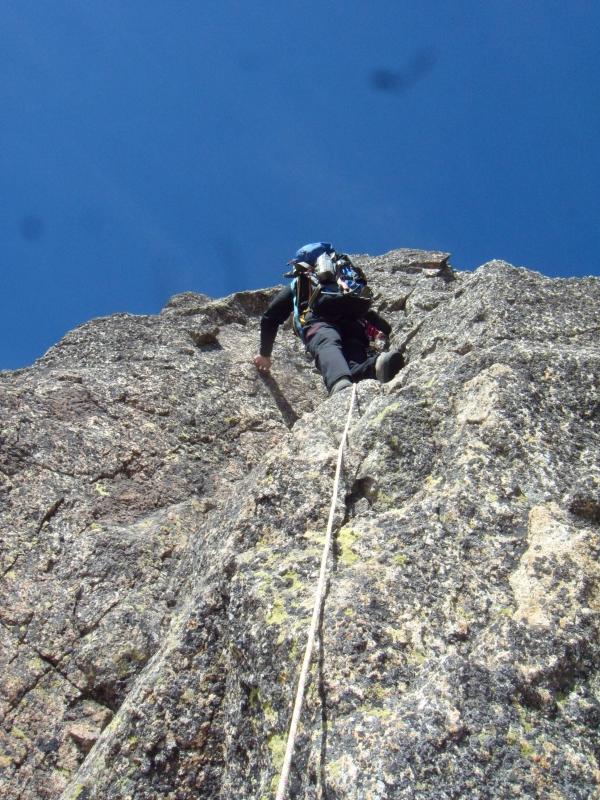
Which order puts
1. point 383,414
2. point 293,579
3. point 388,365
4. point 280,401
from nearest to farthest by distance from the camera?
point 293,579
point 383,414
point 388,365
point 280,401

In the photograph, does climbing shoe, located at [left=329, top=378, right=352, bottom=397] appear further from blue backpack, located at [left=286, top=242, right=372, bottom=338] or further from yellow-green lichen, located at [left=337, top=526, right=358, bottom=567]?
yellow-green lichen, located at [left=337, top=526, right=358, bottom=567]

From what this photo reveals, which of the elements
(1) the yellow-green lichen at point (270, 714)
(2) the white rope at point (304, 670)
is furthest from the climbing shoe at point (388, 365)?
(1) the yellow-green lichen at point (270, 714)

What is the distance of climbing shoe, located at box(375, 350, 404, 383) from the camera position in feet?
26.9

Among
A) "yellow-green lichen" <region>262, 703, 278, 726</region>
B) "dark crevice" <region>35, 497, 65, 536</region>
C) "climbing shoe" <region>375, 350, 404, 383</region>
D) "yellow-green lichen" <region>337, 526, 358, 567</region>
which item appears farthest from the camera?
"climbing shoe" <region>375, 350, 404, 383</region>

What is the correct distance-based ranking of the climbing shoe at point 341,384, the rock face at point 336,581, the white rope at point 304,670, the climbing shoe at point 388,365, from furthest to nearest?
the climbing shoe at point 341,384 < the climbing shoe at point 388,365 < the rock face at point 336,581 < the white rope at point 304,670

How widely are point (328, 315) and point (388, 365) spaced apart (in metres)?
2.51

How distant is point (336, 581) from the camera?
458 cm

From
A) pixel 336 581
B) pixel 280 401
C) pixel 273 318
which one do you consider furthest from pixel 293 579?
pixel 273 318

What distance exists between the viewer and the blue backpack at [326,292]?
34.5 feet

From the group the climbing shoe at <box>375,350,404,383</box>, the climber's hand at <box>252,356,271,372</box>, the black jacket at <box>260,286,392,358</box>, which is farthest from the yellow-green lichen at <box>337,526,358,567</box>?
the black jacket at <box>260,286,392,358</box>

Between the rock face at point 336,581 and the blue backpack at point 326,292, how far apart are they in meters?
1.81

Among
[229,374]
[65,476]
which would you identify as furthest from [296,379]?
[65,476]

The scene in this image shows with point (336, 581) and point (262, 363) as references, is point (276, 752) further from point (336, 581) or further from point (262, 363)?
point (262, 363)

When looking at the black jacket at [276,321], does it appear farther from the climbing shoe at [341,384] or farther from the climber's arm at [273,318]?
the climbing shoe at [341,384]
